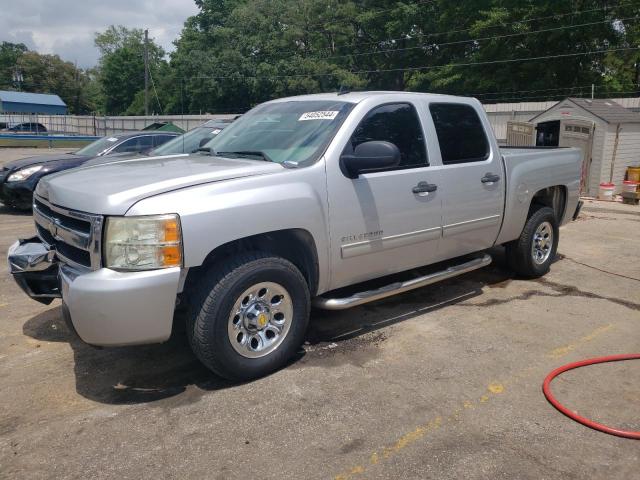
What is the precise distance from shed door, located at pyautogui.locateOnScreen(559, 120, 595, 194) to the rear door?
32.3 ft

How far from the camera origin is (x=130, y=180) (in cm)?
368

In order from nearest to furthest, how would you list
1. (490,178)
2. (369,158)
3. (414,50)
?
(369,158) < (490,178) < (414,50)

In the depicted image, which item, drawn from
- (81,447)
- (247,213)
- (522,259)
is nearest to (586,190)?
(522,259)

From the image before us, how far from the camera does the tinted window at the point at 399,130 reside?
4480 millimetres

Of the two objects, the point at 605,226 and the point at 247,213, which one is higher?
the point at 247,213

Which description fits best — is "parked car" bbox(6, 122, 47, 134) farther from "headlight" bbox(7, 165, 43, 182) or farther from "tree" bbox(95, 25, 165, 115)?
"headlight" bbox(7, 165, 43, 182)

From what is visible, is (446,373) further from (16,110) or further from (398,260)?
(16,110)

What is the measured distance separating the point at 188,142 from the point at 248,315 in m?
6.24

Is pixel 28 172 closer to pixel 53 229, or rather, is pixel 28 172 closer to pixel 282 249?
pixel 53 229

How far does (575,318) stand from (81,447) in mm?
4218

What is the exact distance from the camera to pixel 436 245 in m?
4.97

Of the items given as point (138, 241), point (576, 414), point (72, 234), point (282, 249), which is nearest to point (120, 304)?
point (138, 241)

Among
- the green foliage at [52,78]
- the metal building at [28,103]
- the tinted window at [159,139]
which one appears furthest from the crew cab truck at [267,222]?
the green foliage at [52,78]

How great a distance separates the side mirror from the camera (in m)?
4.04
